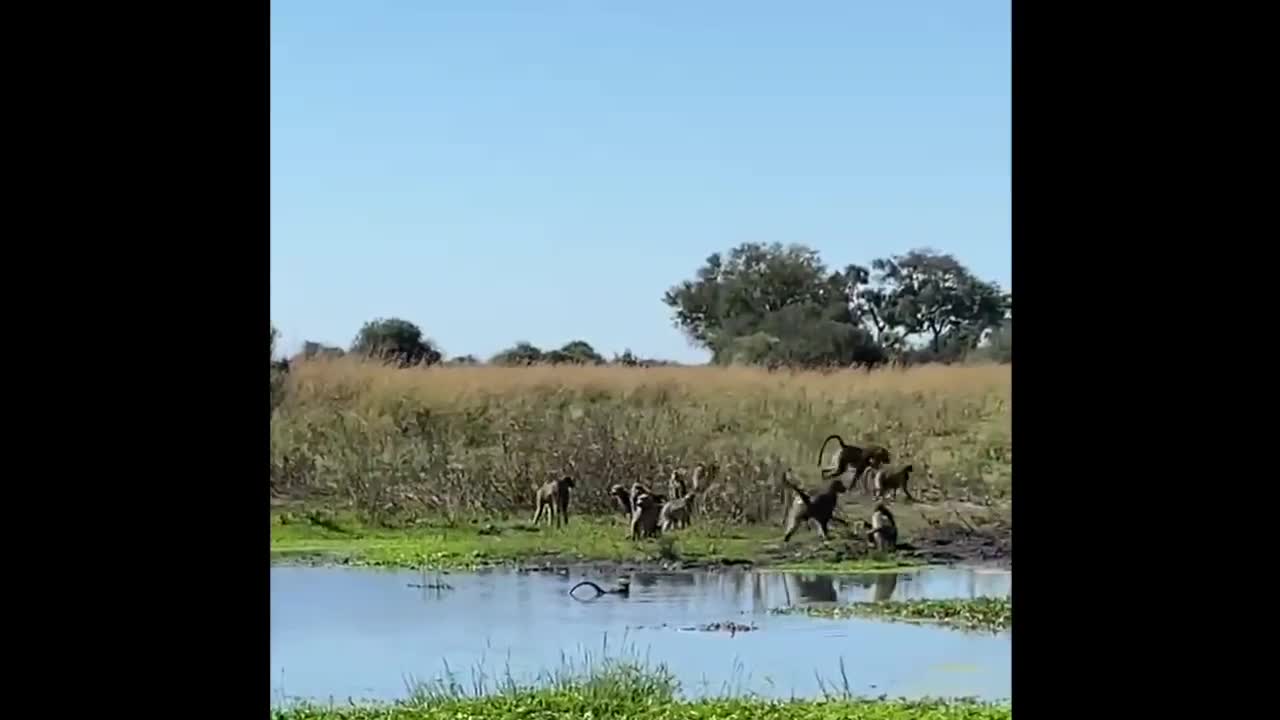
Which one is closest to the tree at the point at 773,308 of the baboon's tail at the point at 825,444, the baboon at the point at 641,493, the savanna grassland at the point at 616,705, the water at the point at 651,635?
the baboon's tail at the point at 825,444

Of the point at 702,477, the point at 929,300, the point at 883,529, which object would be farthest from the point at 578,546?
the point at 929,300

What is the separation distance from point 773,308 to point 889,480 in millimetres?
292

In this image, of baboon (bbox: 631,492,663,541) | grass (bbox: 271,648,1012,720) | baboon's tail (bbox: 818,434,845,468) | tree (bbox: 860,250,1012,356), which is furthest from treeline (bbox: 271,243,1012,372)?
grass (bbox: 271,648,1012,720)

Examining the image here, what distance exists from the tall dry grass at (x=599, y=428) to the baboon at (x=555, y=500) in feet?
0.05

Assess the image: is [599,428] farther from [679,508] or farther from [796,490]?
[796,490]

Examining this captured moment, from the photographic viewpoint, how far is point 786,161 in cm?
203

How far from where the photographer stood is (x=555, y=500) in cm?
203

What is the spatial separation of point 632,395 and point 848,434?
302 mm

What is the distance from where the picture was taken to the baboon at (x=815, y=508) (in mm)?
2029

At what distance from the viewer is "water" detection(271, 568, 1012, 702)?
6.55 feet

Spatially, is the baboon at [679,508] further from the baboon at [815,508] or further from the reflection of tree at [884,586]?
the reflection of tree at [884,586]

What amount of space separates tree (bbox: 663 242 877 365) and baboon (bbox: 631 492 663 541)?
23cm

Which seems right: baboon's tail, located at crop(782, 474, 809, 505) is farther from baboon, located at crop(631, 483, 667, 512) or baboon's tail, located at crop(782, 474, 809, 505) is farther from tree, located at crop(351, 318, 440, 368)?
tree, located at crop(351, 318, 440, 368)
